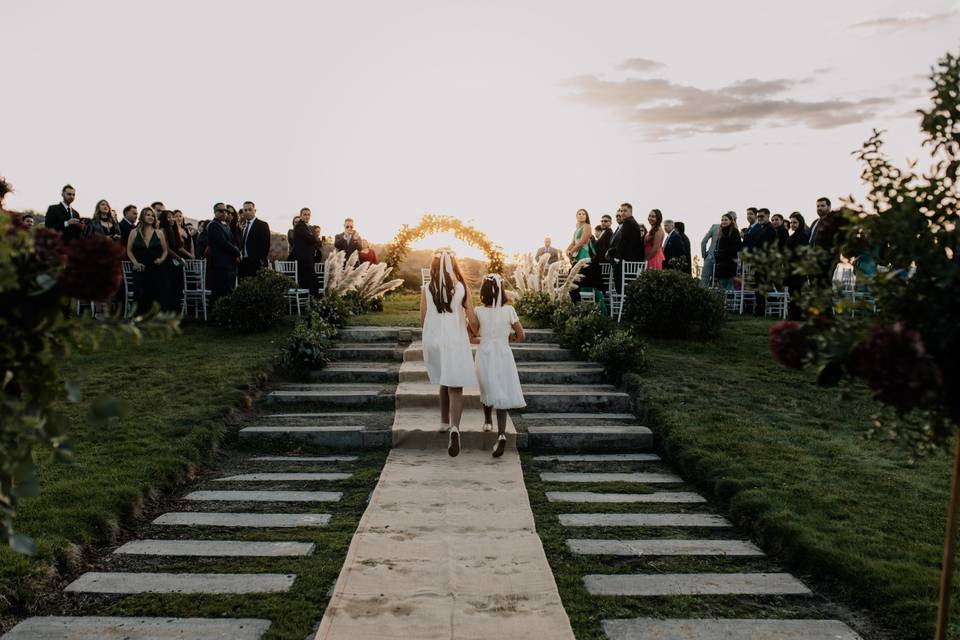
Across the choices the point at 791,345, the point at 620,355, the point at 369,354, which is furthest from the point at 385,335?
the point at 791,345

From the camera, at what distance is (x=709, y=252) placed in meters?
17.8

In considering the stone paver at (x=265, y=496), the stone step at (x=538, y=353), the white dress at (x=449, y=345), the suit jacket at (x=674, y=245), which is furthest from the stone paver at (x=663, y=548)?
the suit jacket at (x=674, y=245)

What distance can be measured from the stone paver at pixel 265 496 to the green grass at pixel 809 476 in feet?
10.9

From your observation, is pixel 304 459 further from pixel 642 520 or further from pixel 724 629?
pixel 724 629

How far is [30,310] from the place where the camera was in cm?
244

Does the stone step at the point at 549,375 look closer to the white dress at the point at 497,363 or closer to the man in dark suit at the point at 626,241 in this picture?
the white dress at the point at 497,363

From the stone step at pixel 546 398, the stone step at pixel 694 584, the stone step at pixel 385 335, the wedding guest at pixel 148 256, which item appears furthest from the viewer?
the wedding guest at pixel 148 256

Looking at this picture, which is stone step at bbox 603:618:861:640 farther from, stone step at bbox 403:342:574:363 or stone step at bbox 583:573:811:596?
stone step at bbox 403:342:574:363

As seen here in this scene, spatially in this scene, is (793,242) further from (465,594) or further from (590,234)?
(465,594)

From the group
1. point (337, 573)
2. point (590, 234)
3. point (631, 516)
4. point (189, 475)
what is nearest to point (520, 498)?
point (631, 516)

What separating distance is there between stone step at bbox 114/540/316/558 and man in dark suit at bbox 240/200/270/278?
9536 mm

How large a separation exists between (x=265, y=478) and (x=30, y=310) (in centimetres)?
525

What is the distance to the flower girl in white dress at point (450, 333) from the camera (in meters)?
8.32

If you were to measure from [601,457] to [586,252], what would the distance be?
26.6ft
